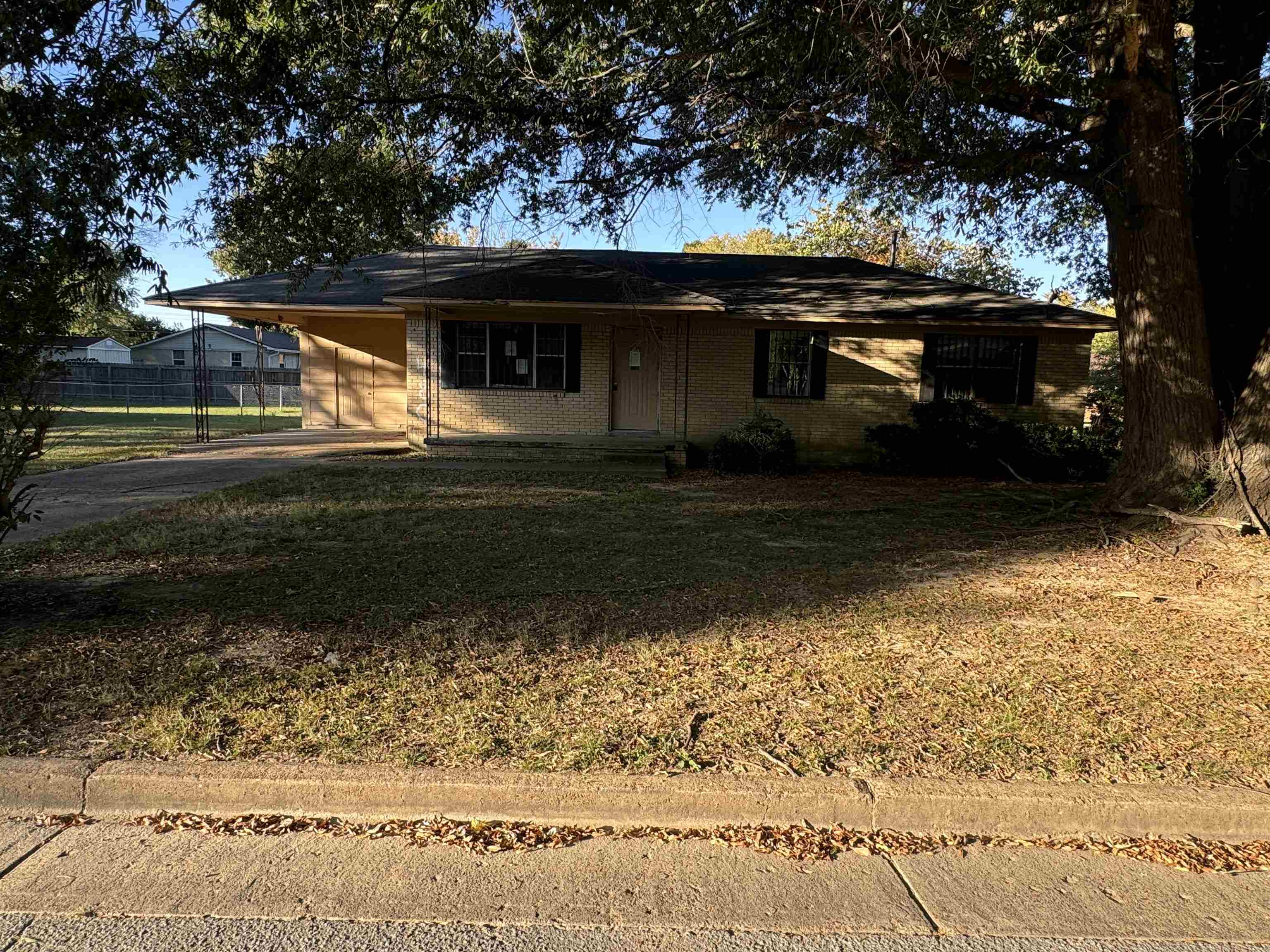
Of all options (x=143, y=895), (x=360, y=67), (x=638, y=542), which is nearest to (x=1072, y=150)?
(x=638, y=542)

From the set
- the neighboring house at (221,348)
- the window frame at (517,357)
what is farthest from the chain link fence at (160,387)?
the window frame at (517,357)

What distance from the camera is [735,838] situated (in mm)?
3271

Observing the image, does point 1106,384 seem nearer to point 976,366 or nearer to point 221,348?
point 976,366

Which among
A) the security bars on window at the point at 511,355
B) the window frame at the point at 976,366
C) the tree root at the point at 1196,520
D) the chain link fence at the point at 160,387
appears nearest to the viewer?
the tree root at the point at 1196,520

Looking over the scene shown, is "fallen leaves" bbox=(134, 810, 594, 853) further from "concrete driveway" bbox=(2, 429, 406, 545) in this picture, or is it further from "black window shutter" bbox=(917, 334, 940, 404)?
"black window shutter" bbox=(917, 334, 940, 404)

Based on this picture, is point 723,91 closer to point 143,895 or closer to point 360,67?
point 360,67

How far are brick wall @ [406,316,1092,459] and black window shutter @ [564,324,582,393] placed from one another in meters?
0.11

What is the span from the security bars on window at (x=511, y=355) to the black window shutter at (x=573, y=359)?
56 millimetres

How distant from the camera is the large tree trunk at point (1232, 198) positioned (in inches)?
359

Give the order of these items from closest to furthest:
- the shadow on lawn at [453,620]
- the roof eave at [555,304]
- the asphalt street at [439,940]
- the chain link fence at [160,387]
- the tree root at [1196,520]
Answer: the asphalt street at [439,940]
the shadow on lawn at [453,620]
the tree root at [1196,520]
the roof eave at [555,304]
the chain link fence at [160,387]

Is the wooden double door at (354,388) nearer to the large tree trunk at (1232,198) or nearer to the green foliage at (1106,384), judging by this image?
the green foliage at (1106,384)

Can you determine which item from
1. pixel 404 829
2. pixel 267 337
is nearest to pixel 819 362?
pixel 404 829

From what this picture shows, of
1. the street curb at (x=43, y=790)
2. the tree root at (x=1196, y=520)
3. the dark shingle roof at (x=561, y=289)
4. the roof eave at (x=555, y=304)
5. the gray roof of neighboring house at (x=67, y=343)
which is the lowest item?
the street curb at (x=43, y=790)

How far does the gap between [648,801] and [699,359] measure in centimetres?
1355
